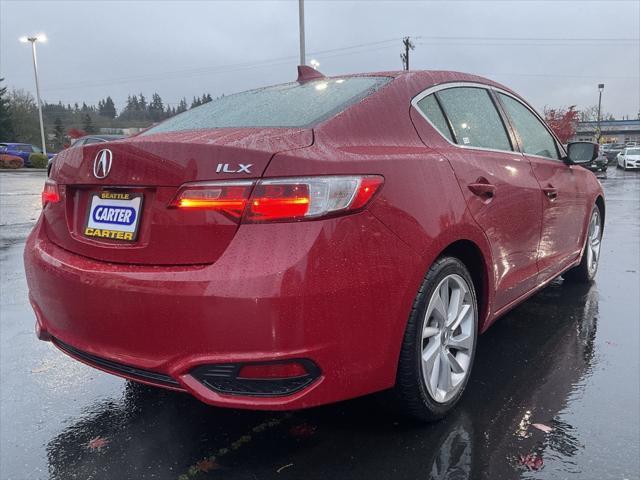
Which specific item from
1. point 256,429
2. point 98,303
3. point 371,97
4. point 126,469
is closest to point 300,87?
point 371,97

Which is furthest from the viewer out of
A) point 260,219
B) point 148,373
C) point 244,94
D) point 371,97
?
point 244,94

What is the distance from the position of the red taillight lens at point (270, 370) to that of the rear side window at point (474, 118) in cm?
146

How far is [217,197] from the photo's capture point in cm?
194

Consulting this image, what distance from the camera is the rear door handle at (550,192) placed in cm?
351

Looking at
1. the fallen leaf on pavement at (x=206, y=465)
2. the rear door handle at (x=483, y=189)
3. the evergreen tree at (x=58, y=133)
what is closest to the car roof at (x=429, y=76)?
the rear door handle at (x=483, y=189)

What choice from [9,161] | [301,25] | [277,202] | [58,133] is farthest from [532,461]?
[58,133]

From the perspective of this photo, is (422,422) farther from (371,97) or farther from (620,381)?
(371,97)

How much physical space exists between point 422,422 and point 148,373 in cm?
122

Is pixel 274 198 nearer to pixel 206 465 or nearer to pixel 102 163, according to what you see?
pixel 102 163

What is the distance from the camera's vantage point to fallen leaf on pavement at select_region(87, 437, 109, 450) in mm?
2418

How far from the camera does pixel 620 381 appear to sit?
300cm

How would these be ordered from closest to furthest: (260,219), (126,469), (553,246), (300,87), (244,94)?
(260,219) < (126,469) < (300,87) < (244,94) < (553,246)

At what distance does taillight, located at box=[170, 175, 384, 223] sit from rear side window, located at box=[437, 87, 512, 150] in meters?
1.06

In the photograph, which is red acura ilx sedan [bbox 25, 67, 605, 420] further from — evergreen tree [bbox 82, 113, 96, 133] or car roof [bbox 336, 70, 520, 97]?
evergreen tree [bbox 82, 113, 96, 133]
